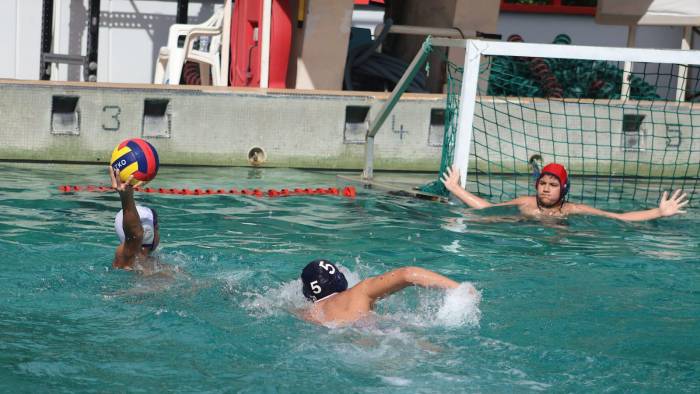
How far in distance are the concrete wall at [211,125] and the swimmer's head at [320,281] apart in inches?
266

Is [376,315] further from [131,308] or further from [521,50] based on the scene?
[521,50]

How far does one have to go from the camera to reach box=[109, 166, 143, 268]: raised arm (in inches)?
254

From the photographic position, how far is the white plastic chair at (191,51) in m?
15.0

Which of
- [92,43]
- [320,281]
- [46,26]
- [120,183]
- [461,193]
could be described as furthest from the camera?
[46,26]

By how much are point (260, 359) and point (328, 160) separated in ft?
24.8

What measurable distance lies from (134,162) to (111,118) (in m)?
6.11

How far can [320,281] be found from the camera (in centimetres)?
619

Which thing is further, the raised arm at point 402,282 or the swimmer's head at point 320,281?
the swimmer's head at point 320,281

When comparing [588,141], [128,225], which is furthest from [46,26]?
[128,225]

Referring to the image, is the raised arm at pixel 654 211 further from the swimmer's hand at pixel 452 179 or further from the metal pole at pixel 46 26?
the metal pole at pixel 46 26

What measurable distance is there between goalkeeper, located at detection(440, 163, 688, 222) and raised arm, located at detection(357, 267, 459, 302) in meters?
4.27

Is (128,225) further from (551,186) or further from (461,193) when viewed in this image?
(551,186)

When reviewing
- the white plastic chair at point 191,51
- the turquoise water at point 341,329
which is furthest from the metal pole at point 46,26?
the turquoise water at point 341,329

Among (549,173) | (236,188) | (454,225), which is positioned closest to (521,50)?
(549,173)
